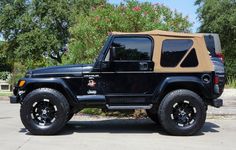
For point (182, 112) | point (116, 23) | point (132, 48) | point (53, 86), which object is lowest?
point (182, 112)

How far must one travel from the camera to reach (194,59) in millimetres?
9609

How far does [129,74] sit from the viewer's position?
949cm

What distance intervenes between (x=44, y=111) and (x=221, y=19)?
103ft

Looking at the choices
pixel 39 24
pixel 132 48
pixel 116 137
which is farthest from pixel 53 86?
pixel 39 24

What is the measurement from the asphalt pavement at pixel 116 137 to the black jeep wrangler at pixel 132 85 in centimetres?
37

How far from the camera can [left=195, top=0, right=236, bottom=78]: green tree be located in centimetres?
3897

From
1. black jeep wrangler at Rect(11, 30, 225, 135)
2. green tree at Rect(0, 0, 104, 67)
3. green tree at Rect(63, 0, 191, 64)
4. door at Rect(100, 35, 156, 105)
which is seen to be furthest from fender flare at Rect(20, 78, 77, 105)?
green tree at Rect(0, 0, 104, 67)

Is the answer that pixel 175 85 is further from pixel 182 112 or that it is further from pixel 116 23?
pixel 116 23

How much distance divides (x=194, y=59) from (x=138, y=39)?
1.19 m

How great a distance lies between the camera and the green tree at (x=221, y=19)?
128ft

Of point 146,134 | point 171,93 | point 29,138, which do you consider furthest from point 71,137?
point 171,93

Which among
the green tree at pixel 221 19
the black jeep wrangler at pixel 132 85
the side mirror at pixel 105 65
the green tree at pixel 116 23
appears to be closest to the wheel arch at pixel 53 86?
the black jeep wrangler at pixel 132 85

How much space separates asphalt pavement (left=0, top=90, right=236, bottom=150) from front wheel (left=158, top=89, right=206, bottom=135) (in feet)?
0.60

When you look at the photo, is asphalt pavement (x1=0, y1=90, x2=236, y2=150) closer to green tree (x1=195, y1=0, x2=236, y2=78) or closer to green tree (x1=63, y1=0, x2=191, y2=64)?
green tree (x1=63, y1=0, x2=191, y2=64)
